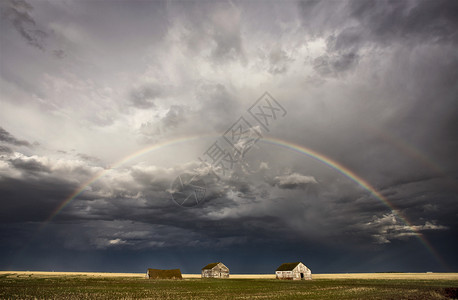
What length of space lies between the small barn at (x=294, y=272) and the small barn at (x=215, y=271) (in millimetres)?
24112

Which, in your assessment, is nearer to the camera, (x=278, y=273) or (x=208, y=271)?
(x=278, y=273)

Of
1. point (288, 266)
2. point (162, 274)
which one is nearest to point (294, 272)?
point (288, 266)

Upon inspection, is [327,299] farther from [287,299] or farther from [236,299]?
[236,299]

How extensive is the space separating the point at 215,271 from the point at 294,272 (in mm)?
32498

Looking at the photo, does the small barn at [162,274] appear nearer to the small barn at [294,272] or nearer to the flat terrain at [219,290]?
the flat terrain at [219,290]

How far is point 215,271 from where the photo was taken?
111938 mm

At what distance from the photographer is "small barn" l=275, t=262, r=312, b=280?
94.8 metres

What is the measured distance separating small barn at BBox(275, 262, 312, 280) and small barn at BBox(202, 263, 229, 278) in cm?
2411

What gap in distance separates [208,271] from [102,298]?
8597 centimetres

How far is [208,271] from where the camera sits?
4478 inches

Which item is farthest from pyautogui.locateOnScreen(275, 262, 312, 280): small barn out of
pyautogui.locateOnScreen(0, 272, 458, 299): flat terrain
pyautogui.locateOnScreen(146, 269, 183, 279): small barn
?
pyautogui.locateOnScreen(146, 269, 183, 279): small barn

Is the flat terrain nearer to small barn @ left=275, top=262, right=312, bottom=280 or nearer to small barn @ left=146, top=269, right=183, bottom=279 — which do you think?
small barn @ left=275, top=262, right=312, bottom=280

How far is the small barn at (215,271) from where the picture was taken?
367ft

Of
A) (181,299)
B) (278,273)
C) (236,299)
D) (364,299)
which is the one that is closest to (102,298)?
(181,299)
